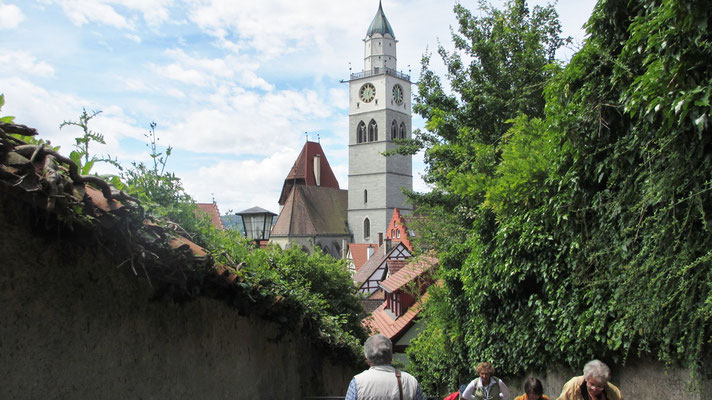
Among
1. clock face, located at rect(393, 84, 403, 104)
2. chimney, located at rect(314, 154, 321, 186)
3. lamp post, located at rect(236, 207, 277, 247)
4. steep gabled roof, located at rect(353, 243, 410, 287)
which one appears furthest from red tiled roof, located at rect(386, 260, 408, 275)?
chimney, located at rect(314, 154, 321, 186)

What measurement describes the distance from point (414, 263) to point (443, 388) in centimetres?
611

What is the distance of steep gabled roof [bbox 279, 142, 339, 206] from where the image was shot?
3076 inches

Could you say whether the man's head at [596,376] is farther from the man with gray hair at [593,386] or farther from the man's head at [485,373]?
the man's head at [485,373]

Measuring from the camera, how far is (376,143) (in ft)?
229

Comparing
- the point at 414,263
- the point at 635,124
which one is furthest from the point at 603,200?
the point at 414,263

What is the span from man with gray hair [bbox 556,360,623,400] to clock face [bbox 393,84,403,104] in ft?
225

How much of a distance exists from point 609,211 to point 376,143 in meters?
65.2

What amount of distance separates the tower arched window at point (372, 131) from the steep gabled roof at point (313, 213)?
8863mm

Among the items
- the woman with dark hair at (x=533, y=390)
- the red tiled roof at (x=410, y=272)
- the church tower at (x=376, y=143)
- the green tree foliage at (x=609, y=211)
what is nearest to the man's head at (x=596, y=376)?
the woman with dark hair at (x=533, y=390)

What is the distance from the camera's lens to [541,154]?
21.5 feet

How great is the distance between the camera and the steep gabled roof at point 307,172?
78125mm

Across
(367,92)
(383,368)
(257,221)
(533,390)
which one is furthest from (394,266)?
(367,92)

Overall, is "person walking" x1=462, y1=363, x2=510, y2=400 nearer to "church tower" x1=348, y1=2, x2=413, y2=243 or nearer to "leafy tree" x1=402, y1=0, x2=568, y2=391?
"leafy tree" x1=402, y1=0, x2=568, y2=391

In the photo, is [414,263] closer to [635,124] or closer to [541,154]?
[541,154]
